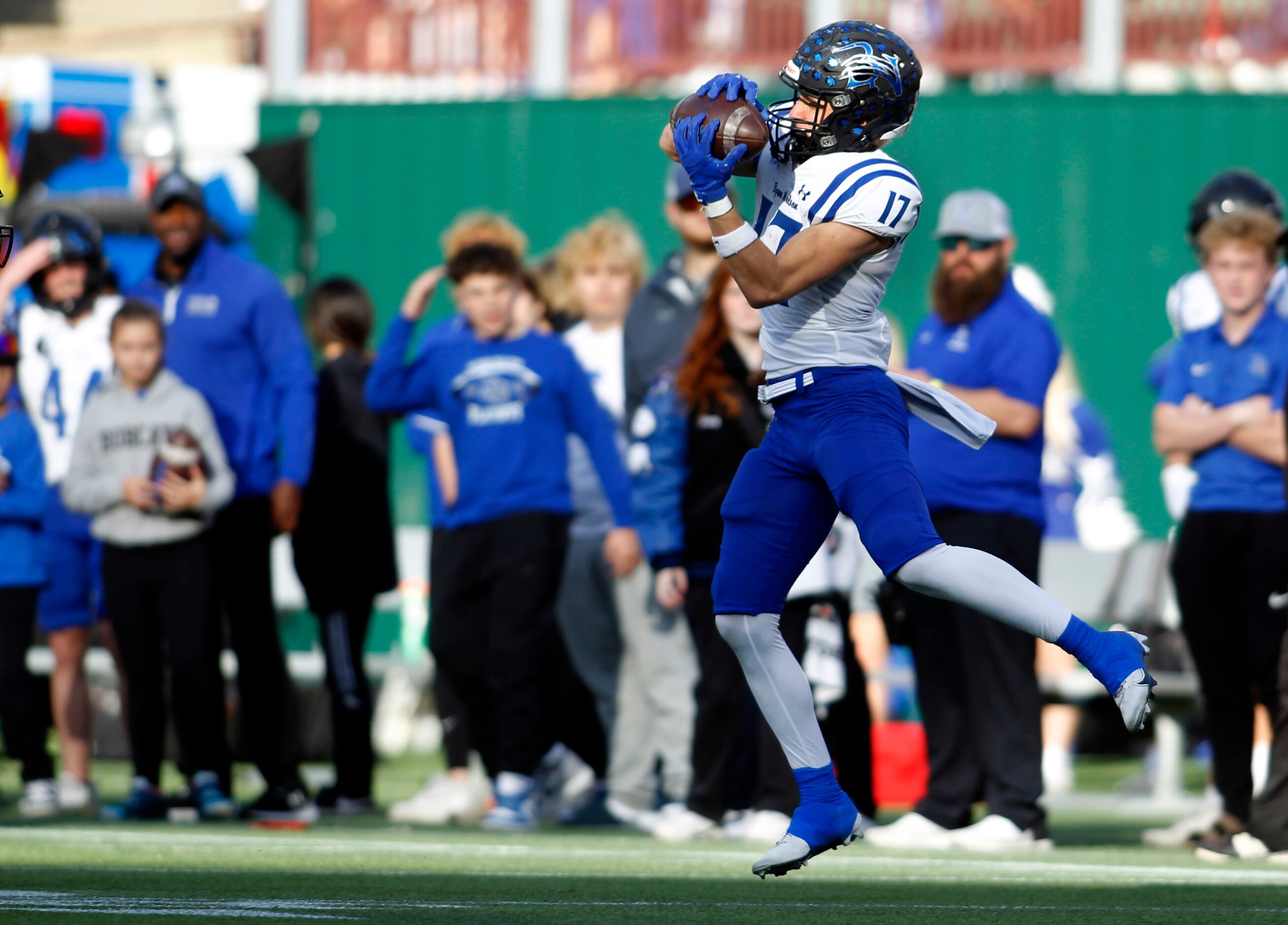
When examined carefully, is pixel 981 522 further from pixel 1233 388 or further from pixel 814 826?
pixel 814 826

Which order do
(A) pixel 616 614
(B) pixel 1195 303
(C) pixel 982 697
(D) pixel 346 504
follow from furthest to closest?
(D) pixel 346 504, (A) pixel 616 614, (B) pixel 1195 303, (C) pixel 982 697

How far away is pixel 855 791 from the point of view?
7.95 metres

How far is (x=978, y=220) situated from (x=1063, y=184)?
668cm

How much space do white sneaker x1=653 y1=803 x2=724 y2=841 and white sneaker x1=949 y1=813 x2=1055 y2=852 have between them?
3.07 ft

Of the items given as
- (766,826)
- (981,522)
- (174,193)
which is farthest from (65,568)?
(981,522)

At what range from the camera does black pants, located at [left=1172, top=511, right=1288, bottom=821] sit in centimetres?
715

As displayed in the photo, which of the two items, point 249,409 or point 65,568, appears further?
point 65,568

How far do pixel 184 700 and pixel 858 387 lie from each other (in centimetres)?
364

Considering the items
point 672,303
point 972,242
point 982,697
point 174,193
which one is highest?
point 174,193

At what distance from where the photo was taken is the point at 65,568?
8.91 metres

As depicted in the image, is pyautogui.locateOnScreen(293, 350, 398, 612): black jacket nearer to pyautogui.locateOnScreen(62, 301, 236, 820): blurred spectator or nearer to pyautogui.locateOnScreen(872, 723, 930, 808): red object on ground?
pyautogui.locateOnScreen(62, 301, 236, 820): blurred spectator

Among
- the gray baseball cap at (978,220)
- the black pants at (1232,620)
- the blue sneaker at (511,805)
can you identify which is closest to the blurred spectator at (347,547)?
the blue sneaker at (511,805)

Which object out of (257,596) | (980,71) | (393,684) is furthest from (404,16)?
(257,596)

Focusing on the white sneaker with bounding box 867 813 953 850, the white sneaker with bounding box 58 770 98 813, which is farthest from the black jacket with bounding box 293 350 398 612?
the white sneaker with bounding box 867 813 953 850
